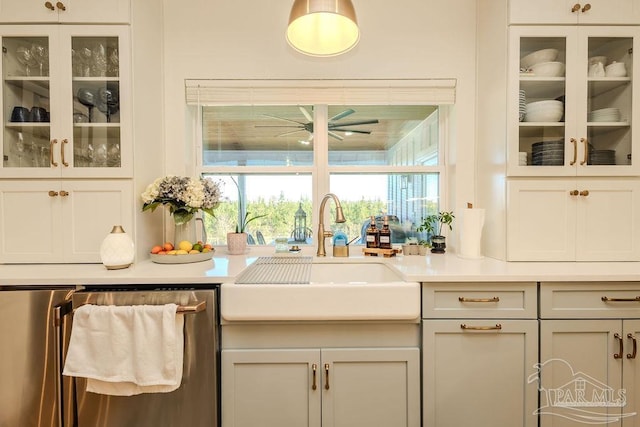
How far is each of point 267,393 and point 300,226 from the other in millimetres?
1117

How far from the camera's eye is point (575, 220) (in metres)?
1.64

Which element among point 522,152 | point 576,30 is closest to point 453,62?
point 576,30

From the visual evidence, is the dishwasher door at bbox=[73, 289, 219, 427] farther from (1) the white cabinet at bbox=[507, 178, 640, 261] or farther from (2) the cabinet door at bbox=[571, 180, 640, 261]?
(2) the cabinet door at bbox=[571, 180, 640, 261]

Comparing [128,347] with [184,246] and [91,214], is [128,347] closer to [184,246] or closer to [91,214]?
[184,246]

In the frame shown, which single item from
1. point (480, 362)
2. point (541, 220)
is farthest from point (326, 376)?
point (541, 220)

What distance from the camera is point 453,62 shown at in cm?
201

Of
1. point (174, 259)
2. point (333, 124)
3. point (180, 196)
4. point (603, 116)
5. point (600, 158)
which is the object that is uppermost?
point (333, 124)

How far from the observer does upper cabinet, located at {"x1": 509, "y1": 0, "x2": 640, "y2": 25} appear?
5.21 feet

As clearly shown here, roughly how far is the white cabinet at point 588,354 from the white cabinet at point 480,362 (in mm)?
66

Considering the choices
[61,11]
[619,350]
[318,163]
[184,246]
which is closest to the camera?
[619,350]

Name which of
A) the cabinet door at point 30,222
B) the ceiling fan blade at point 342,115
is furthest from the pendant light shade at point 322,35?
the cabinet door at point 30,222

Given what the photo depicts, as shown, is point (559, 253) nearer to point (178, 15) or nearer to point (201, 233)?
point (201, 233)

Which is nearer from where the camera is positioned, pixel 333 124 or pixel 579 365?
pixel 579 365

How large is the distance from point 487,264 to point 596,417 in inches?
30.0
